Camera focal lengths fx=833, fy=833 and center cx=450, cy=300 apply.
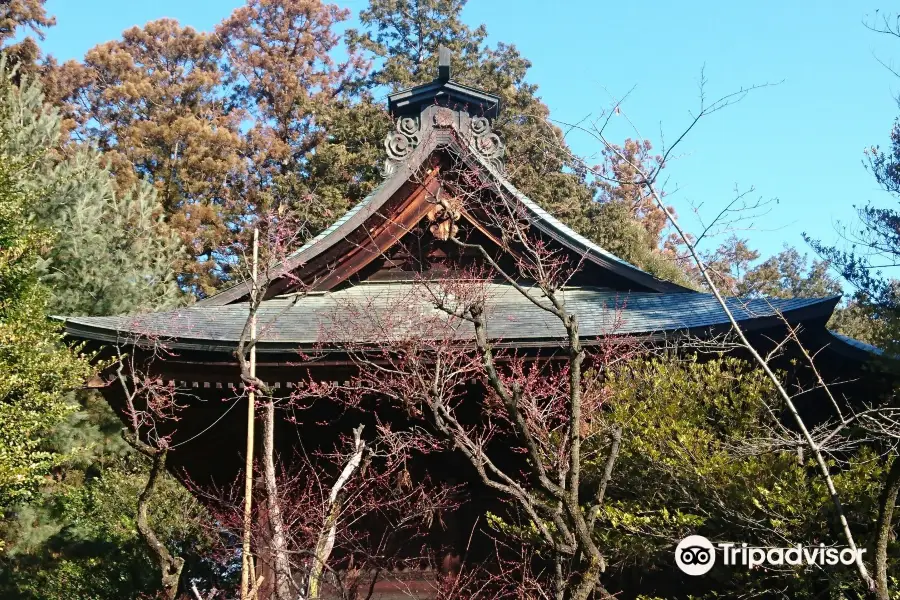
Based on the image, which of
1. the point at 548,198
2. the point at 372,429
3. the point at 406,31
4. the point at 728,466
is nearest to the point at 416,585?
the point at 372,429

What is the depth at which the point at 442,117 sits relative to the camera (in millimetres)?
9219

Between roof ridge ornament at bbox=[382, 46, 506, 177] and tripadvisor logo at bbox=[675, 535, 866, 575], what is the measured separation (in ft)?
15.4

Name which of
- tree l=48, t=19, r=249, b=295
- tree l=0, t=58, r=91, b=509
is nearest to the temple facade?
tree l=0, t=58, r=91, b=509

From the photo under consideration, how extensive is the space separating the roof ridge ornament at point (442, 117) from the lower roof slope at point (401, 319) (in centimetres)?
181

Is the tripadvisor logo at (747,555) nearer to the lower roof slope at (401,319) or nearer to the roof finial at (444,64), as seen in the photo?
the lower roof slope at (401,319)

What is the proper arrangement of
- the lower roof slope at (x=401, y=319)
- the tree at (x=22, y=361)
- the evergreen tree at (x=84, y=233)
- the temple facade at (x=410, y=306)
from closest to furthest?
the lower roof slope at (x=401, y=319), the temple facade at (x=410, y=306), the tree at (x=22, y=361), the evergreen tree at (x=84, y=233)

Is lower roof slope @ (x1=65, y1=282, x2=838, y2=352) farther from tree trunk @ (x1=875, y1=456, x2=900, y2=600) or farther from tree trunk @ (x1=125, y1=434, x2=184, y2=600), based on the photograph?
tree trunk @ (x1=875, y1=456, x2=900, y2=600)

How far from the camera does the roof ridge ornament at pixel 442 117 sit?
9.20m

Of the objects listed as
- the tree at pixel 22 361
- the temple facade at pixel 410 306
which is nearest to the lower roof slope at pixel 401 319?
the temple facade at pixel 410 306

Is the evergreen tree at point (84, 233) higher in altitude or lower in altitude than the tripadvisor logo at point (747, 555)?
higher

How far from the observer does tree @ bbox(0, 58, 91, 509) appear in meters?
10.1

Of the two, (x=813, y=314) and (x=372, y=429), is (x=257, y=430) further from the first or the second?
(x=813, y=314)

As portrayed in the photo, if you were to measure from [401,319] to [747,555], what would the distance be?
3.10m

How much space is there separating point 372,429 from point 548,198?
1461cm
